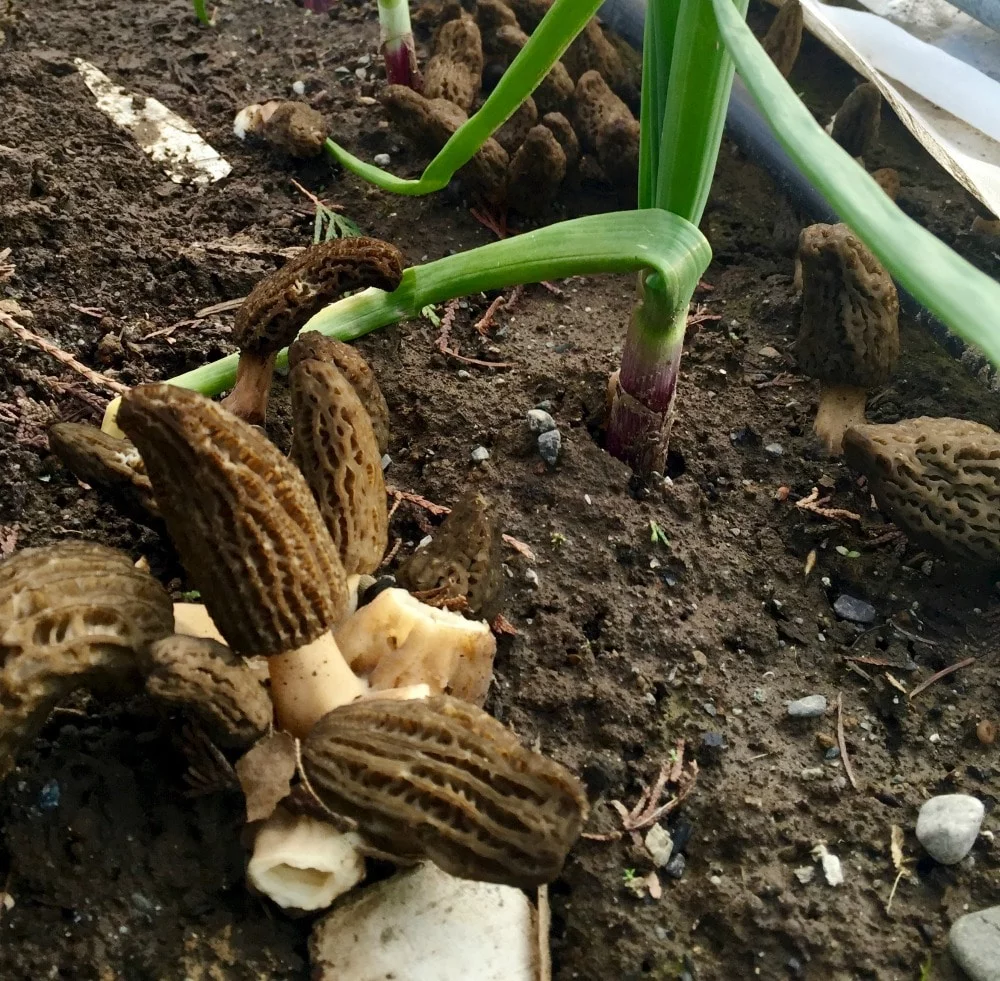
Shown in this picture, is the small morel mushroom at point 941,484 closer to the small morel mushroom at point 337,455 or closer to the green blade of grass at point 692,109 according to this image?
the green blade of grass at point 692,109

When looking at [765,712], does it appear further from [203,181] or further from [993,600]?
[203,181]

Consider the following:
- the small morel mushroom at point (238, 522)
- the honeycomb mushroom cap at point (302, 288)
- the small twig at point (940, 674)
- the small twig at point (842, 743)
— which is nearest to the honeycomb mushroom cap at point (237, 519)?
the small morel mushroom at point (238, 522)

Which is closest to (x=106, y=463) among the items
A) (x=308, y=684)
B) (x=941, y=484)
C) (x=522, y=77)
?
(x=308, y=684)

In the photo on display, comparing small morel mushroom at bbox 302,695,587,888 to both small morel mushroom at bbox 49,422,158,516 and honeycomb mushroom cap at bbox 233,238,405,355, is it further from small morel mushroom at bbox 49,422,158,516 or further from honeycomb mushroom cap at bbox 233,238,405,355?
honeycomb mushroom cap at bbox 233,238,405,355

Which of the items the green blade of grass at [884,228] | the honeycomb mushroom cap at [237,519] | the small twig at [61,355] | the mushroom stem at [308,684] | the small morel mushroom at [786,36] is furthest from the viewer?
the small morel mushroom at [786,36]

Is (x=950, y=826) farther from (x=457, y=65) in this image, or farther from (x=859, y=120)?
(x=457, y=65)

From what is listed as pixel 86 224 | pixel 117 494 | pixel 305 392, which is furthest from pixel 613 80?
pixel 117 494

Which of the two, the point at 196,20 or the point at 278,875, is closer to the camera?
the point at 278,875
